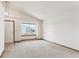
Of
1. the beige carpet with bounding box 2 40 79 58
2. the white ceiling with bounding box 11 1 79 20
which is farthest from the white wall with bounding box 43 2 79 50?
the beige carpet with bounding box 2 40 79 58

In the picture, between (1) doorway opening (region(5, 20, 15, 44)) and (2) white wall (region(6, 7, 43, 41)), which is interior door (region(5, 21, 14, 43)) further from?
(2) white wall (region(6, 7, 43, 41))

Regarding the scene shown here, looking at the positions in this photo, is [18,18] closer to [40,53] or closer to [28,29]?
[28,29]

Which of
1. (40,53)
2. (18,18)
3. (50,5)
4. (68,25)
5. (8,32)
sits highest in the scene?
(50,5)

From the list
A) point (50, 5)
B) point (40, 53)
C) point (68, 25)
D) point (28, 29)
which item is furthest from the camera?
point (28, 29)

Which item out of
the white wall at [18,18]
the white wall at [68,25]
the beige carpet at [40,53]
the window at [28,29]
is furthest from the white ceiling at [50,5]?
the window at [28,29]

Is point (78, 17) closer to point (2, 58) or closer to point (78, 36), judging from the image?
point (78, 36)

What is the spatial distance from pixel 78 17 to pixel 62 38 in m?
1.89

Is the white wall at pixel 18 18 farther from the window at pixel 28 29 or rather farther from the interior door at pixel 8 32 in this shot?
the window at pixel 28 29

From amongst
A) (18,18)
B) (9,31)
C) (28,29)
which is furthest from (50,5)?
(28,29)

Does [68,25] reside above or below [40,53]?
above

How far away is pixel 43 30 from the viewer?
34.1 feet

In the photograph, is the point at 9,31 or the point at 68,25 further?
the point at 9,31

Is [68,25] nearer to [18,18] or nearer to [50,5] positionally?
[50,5]

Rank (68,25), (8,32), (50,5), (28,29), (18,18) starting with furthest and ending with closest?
(28,29) → (18,18) → (8,32) → (68,25) → (50,5)
